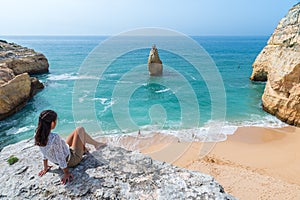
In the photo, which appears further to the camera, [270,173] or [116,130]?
[116,130]

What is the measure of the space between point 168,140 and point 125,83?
1734cm

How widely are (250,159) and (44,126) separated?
10.7 meters

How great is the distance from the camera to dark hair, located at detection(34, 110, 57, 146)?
10.8ft

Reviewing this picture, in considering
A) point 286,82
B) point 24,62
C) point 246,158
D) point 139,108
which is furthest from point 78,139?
point 24,62

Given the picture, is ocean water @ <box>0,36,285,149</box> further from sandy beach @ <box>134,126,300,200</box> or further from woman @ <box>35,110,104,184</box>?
woman @ <box>35,110,104,184</box>

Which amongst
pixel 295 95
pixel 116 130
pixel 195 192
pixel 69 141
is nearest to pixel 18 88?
pixel 116 130

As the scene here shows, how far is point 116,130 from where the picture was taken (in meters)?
14.7

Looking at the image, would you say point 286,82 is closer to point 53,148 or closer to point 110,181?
point 110,181

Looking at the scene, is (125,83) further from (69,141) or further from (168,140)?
(69,141)

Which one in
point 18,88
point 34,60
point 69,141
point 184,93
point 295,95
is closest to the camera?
point 69,141

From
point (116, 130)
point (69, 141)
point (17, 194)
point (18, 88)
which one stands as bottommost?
point (116, 130)

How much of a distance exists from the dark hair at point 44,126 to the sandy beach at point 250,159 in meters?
7.43

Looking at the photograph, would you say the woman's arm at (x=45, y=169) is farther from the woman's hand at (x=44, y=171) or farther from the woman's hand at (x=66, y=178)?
the woman's hand at (x=66, y=178)

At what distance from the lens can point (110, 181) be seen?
11.1ft
